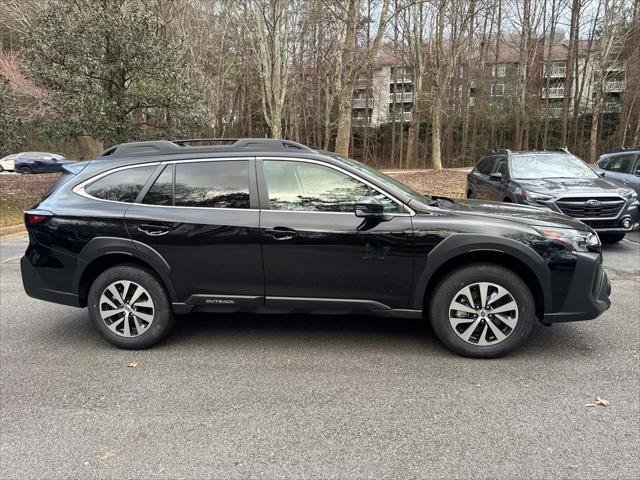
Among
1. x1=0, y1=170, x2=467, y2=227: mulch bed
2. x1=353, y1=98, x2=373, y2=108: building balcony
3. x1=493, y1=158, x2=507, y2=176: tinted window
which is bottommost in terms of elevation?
x1=0, y1=170, x2=467, y2=227: mulch bed

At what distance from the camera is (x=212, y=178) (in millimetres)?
4113

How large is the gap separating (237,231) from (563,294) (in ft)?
8.62

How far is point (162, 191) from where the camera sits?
4129mm

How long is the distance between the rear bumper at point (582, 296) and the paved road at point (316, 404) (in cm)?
39

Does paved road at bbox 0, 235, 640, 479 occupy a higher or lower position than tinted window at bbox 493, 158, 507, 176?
lower

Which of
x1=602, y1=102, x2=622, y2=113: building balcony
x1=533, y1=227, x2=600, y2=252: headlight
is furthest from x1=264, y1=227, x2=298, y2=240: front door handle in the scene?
x1=602, y1=102, x2=622, y2=113: building balcony

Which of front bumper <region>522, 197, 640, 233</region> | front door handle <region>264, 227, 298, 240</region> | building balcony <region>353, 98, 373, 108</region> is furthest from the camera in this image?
building balcony <region>353, 98, 373, 108</region>

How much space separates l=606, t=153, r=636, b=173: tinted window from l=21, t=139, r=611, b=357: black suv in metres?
7.39

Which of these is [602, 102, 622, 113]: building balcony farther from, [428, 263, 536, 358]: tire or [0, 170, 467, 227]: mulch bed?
[428, 263, 536, 358]: tire

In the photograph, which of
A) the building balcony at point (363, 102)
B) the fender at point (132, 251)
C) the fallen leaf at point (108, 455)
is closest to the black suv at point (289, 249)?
the fender at point (132, 251)

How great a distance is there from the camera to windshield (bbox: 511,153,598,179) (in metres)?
8.43

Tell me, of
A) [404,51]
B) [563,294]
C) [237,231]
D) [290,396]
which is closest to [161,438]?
[290,396]

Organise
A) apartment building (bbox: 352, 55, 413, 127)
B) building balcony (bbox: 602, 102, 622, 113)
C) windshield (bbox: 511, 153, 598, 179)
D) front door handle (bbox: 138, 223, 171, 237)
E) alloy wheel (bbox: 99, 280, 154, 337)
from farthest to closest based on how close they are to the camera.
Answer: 1. apartment building (bbox: 352, 55, 413, 127)
2. building balcony (bbox: 602, 102, 622, 113)
3. windshield (bbox: 511, 153, 598, 179)
4. alloy wheel (bbox: 99, 280, 154, 337)
5. front door handle (bbox: 138, 223, 171, 237)

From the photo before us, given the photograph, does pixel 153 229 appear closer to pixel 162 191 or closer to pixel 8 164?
pixel 162 191
